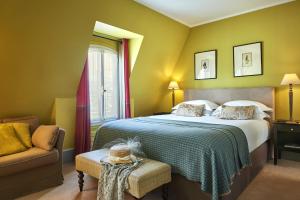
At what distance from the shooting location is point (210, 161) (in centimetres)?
210

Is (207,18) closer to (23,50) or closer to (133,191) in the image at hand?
(23,50)

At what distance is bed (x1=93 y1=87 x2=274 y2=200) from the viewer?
2096 mm

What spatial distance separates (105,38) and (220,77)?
2.61 m

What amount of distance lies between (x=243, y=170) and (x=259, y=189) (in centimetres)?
34

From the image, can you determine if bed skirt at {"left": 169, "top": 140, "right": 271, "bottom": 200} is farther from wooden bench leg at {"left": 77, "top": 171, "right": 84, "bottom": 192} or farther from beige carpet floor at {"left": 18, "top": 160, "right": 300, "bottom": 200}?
wooden bench leg at {"left": 77, "top": 171, "right": 84, "bottom": 192}

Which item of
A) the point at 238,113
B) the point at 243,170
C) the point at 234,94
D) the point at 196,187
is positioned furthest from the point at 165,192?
the point at 234,94

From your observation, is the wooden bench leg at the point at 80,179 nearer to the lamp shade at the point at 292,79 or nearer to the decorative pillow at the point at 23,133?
the decorative pillow at the point at 23,133

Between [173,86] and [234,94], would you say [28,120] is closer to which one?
[173,86]

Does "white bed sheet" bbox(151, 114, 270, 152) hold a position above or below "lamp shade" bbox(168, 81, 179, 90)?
below

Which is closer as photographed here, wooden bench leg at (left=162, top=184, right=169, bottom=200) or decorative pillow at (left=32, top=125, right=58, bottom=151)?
wooden bench leg at (left=162, top=184, right=169, bottom=200)

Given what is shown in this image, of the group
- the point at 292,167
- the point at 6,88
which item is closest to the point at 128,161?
the point at 6,88

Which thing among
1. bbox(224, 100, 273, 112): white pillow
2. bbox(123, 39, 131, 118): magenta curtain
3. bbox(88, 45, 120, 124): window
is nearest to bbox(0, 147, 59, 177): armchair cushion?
bbox(88, 45, 120, 124): window

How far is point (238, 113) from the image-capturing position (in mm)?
3615

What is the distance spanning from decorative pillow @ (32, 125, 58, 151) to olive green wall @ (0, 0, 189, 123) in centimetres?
65
